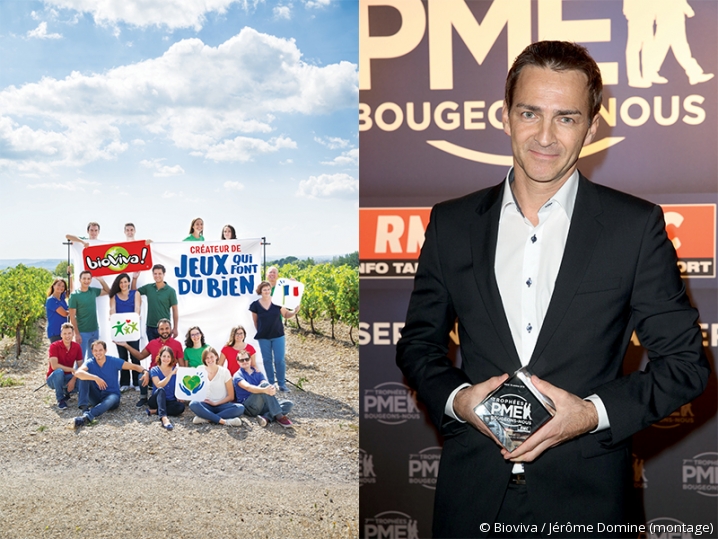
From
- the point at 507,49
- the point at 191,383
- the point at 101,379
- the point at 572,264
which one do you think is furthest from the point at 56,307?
the point at 572,264

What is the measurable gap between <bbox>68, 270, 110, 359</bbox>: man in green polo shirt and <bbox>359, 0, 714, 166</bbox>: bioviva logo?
1680 millimetres

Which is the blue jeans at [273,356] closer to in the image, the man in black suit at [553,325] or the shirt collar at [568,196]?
the man in black suit at [553,325]

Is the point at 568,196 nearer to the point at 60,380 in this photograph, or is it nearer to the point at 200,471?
the point at 200,471

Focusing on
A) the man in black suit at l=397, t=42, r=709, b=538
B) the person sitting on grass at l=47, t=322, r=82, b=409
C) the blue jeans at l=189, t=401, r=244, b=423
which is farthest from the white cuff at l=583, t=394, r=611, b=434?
the person sitting on grass at l=47, t=322, r=82, b=409

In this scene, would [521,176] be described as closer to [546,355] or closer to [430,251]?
[430,251]

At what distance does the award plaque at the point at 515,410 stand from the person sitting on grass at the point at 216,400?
7.35 ft

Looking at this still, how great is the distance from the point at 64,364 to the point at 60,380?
0.31 ft

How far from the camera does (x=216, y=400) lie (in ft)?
10.5

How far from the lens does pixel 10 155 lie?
11.0ft

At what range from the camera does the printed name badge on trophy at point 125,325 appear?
3.21 meters

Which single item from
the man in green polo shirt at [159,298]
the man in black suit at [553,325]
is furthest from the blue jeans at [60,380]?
the man in black suit at [553,325]

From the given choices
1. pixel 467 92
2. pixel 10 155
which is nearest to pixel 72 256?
pixel 10 155

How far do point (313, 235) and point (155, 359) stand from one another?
1.07m

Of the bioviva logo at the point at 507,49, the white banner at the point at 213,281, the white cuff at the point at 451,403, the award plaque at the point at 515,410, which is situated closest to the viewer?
the award plaque at the point at 515,410
